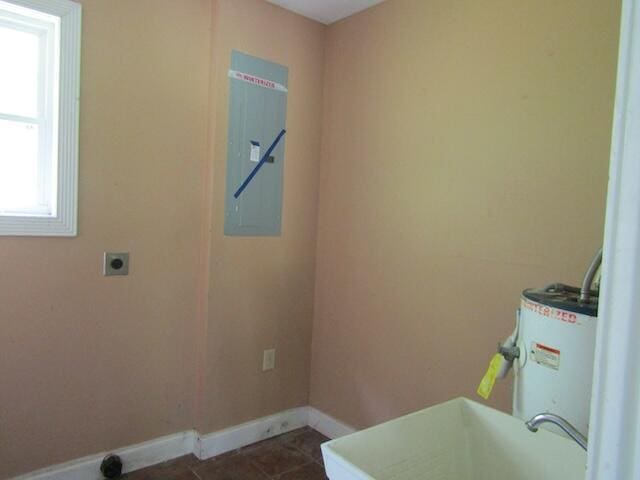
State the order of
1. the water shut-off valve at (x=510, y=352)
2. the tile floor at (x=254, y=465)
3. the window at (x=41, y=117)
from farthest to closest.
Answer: the tile floor at (x=254, y=465) < the window at (x=41, y=117) < the water shut-off valve at (x=510, y=352)

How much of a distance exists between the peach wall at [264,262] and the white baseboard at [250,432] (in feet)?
0.14

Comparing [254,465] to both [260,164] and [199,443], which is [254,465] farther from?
[260,164]

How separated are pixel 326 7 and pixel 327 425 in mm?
2292

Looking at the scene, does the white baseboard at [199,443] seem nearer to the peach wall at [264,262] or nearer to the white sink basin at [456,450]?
the peach wall at [264,262]

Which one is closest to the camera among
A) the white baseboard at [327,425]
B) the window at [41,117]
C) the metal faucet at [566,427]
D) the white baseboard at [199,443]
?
the metal faucet at [566,427]

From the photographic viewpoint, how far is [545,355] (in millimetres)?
982

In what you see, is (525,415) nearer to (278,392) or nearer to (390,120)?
(390,120)

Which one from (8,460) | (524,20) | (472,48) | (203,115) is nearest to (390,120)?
(472,48)

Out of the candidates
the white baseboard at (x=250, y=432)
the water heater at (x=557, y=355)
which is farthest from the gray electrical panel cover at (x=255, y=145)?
the water heater at (x=557, y=355)

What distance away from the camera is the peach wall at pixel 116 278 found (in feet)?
5.84

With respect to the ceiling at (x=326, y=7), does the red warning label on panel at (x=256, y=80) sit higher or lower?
lower

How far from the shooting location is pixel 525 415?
41.8 inches

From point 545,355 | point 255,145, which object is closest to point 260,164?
point 255,145

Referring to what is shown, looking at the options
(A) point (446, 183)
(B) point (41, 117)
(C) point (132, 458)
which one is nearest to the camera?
(B) point (41, 117)
